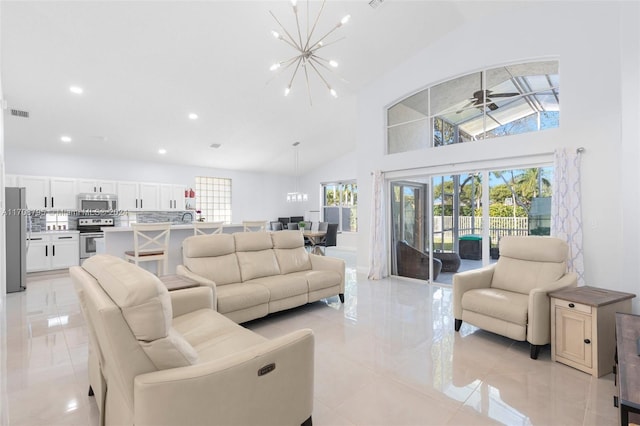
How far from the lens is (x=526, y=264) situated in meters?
3.26

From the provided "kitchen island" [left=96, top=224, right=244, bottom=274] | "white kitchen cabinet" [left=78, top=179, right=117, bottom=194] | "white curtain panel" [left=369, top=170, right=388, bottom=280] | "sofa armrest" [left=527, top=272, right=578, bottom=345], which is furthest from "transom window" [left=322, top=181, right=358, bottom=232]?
"sofa armrest" [left=527, top=272, right=578, bottom=345]

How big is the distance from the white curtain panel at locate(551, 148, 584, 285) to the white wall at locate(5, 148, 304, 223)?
8.21 m

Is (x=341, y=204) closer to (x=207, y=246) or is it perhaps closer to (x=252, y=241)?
(x=252, y=241)

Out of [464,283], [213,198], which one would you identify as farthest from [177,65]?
[213,198]

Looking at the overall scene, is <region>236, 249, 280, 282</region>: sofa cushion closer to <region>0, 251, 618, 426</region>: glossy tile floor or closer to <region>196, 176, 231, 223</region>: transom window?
<region>0, 251, 618, 426</region>: glossy tile floor

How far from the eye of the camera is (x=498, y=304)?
2865mm

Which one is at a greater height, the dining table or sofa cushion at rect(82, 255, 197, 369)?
sofa cushion at rect(82, 255, 197, 369)

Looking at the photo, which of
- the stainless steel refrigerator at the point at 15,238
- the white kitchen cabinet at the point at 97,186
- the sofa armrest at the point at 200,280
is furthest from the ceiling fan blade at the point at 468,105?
the white kitchen cabinet at the point at 97,186

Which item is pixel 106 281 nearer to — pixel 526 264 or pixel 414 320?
pixel 414 320

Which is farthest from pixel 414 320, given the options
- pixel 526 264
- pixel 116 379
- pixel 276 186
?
pixel 276 186

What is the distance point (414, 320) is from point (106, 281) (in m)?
3.16

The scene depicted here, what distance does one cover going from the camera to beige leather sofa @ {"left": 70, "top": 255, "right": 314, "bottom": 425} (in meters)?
1.18

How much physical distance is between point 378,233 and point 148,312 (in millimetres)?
4848

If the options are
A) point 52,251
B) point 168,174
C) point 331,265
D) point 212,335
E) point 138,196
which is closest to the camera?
point 212,335
